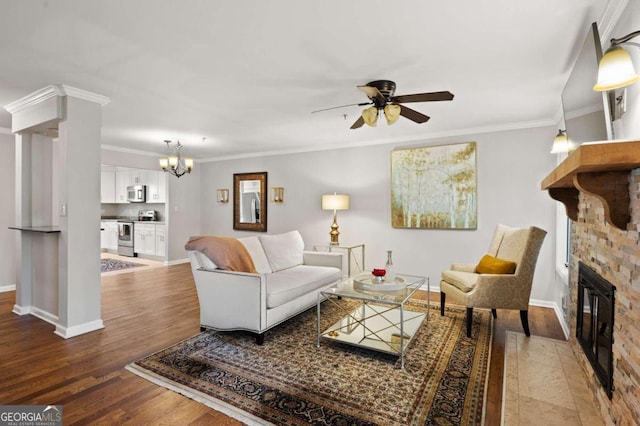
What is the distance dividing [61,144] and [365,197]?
3901 millimetres

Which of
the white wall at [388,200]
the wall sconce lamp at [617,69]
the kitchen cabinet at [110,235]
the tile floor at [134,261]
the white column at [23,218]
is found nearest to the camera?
the wall sconce lamp at [617,69]

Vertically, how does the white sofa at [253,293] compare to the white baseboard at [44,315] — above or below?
above

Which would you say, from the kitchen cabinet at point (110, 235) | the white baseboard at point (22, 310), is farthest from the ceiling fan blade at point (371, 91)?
the kitchen cabinet at point (110, 235)

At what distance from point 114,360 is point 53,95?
8.11ft

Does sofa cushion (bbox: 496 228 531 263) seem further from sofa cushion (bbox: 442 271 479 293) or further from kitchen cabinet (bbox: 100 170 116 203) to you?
kitchen cabinet (bbox: 100 170 116 203)

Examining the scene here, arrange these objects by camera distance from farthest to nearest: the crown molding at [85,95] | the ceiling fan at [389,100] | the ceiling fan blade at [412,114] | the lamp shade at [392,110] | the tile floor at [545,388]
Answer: the crown molding at [85,95] < the ceiling fan blade at [412,114] < the lamp shade at [392,110] < the ceiling fan at [389,100] < the tile floor at [545,388]

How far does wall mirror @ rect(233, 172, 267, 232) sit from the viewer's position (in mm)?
6500

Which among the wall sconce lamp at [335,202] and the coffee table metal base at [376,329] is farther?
the wall sconce lamp at [335,202]

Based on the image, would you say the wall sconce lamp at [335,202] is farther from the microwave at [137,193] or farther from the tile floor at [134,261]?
the microwave at [137,193]

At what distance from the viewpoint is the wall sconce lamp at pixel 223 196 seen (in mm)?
7027

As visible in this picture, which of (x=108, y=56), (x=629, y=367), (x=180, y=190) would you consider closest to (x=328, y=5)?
(x=108, y=56)

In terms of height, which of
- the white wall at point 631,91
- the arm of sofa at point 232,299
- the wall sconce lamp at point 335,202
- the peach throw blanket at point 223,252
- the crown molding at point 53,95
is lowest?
the arm of sofa at point 232,299

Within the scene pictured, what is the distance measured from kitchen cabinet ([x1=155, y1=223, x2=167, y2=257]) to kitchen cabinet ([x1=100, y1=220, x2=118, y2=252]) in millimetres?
1701

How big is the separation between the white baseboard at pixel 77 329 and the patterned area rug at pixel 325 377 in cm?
106
